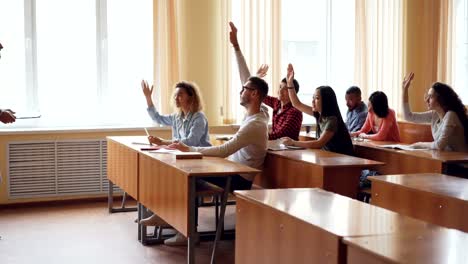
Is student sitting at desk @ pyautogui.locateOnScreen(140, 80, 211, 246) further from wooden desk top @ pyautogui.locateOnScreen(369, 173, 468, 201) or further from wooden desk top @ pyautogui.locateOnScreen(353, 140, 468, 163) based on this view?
wooden desk top @ pyautogui.locateOnScreen(369, 173, 468, 201)

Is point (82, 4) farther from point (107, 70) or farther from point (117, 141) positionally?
point (117, 141)

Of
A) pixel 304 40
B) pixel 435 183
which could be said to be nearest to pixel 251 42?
pixel 304 40

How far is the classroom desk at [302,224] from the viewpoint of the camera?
210 centimetres

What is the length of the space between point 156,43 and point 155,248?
101 inches

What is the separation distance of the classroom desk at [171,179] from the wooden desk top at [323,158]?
1.59ft

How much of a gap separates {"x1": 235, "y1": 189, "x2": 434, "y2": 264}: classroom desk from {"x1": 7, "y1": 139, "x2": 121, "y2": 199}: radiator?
148 inches

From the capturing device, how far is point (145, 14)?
6.55 meters

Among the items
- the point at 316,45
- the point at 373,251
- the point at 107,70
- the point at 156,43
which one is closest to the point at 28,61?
the point at 107,70

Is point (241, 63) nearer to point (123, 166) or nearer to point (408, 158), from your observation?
point (123, 166)

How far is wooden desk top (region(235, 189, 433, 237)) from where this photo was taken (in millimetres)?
2133

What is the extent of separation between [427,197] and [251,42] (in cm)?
407

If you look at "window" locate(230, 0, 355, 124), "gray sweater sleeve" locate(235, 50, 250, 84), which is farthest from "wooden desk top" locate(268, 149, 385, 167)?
"window" locate(230, 0, 355, 124)

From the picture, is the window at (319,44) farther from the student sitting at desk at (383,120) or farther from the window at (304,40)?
the student sitting at desk at (383,120)

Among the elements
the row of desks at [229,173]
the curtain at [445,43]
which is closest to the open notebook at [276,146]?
the row of desks at [229,173]
